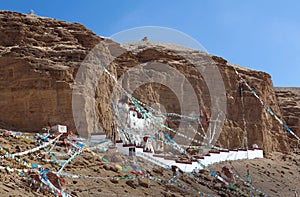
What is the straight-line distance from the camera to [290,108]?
36.4 meters

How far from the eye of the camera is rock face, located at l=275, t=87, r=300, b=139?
3447 centimetres

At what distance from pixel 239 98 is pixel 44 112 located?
1692 cm

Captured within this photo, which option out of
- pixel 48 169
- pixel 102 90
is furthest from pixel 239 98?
pixel 48 169

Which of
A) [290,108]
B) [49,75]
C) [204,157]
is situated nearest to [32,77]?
[49,75]

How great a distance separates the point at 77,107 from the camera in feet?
55.8

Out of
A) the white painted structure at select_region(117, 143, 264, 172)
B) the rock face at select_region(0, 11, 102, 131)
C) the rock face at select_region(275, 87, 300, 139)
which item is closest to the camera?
the white painted structure at select_region(117, 143, 264, 172)

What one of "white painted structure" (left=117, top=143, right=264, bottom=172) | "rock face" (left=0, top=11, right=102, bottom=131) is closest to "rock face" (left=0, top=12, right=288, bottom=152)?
"rock face" (left=0, top=11, right=102, bottom=131)

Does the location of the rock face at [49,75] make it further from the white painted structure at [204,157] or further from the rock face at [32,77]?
the white painted structure at [204,157]

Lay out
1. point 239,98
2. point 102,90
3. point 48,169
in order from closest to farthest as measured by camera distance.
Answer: point 48,169
point 102,90
point 239,98

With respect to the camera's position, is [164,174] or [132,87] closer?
[164,174]

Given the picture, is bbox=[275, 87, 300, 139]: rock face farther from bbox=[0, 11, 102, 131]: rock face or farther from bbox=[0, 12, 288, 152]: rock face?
bbox=[0, 11, 102, 131]: rock face

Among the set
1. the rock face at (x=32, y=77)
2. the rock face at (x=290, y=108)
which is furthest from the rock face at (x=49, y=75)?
the rock face at (x=290, y=108)

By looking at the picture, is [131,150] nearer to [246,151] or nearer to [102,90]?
[102,90]

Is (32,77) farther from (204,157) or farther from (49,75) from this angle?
(204,157)
